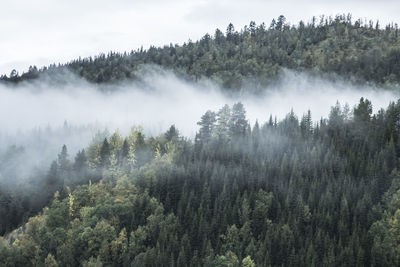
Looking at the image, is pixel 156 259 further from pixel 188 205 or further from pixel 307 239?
pixel 307 239

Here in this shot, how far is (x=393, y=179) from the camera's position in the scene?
169875mm

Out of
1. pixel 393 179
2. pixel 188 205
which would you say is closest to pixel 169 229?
pixel 188 205

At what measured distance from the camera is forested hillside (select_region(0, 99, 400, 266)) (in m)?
142

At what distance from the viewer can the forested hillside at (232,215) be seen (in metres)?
142

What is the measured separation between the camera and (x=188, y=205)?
16500cm

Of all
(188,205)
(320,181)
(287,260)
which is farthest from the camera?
(320,181)

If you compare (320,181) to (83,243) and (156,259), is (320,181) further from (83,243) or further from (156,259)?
(83,243)

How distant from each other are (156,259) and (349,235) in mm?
53857

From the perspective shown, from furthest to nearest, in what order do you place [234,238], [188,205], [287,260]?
[188,205], [234,238], [287,260]

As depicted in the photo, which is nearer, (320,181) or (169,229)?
(169,229)

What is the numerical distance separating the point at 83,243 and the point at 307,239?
6504 cm

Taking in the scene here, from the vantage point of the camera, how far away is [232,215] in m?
160

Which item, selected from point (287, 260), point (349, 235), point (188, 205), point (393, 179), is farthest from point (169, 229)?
point (393, 179)

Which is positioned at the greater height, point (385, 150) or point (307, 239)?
point (385, 150)
